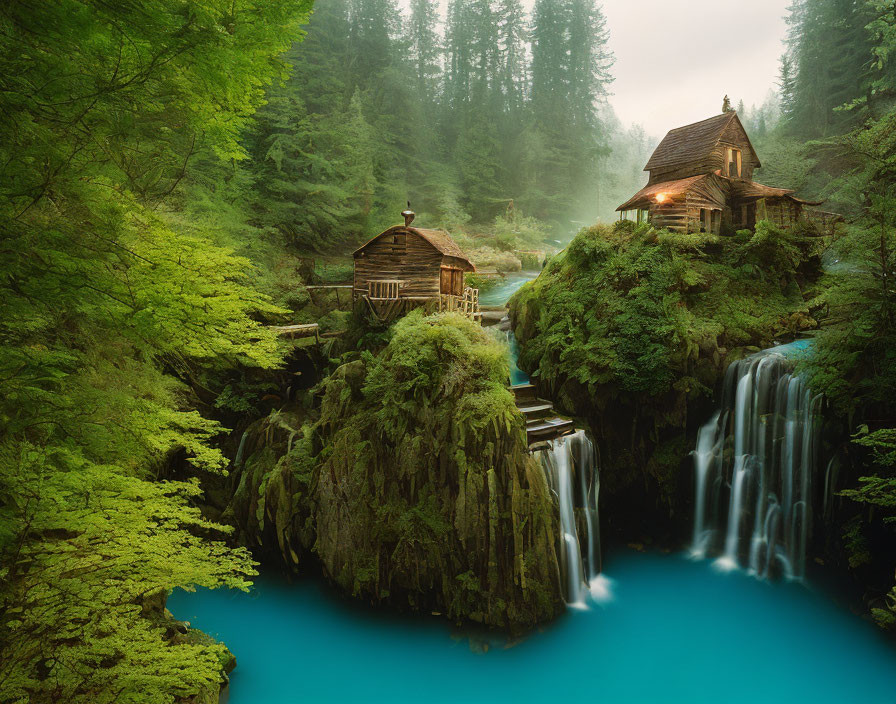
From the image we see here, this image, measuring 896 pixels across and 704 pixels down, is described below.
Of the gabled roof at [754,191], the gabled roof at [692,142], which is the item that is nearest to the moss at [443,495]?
the gabled roof at [754,191]

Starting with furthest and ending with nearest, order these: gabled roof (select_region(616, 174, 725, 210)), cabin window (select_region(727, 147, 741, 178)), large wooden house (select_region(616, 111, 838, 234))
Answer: cabin window (select_region(727, 147, 741, 178)) → large wooden house (select_region(616, 111, 838, 234)) → gabled roof (select_region(616, 174, 725, 210))

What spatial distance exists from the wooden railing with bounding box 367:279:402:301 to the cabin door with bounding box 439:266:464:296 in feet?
5.06

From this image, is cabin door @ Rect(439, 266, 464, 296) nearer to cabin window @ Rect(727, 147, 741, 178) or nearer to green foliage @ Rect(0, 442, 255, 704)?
green foliage @ Rect(0, 442, 255, 704)

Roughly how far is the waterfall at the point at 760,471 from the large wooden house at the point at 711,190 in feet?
24.0

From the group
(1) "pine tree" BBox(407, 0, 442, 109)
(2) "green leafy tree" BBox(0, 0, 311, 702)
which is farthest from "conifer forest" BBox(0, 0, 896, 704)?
(1) "pine tree" BBox(407, 0, 442, 109)

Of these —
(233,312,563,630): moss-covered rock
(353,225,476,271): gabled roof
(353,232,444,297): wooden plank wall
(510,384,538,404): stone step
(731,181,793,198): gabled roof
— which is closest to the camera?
(233,312,563,630): moss-covered rock

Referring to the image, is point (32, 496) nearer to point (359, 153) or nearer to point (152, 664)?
point (152, 664)

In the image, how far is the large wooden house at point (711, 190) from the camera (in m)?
18.0

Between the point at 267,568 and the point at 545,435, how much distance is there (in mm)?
8867

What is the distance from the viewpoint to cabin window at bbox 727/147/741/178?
65.4 ft

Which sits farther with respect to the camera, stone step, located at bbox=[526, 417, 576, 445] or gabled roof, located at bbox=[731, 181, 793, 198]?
gabled roof, located at bbox=[731, 181, 793, 198]

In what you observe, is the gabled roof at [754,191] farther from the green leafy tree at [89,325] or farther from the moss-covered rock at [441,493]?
the green leafy tree at [89,325]

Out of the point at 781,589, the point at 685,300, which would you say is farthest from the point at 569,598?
the point at 685,300

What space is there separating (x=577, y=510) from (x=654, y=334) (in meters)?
5.67
